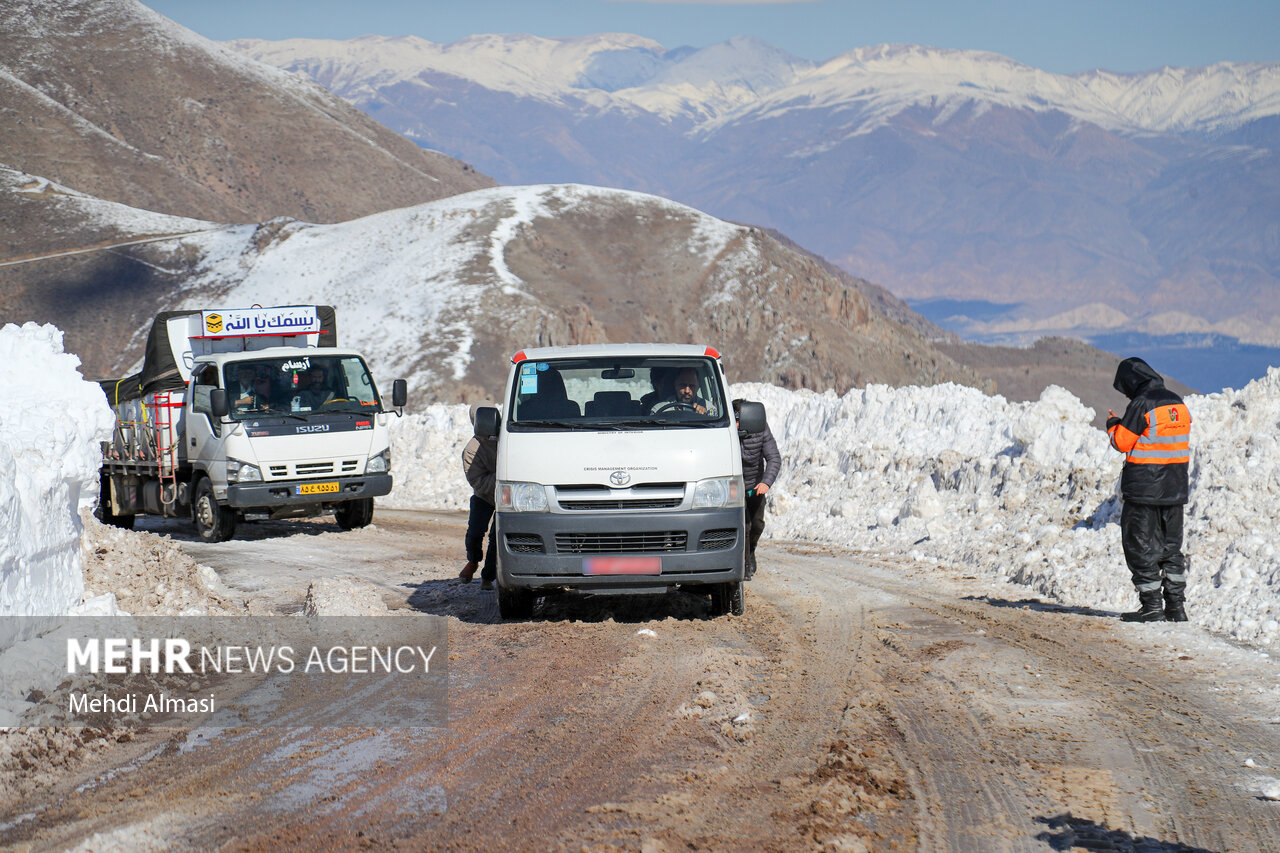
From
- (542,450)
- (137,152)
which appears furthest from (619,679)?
(137,152)

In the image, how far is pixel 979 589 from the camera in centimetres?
1170

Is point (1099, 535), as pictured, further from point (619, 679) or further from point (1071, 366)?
point (1071, 366)

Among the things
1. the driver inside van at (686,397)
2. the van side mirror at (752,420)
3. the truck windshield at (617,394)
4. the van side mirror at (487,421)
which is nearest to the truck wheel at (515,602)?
the van side mirror at (487,421)

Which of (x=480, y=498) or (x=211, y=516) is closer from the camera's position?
(x=480, y=498)

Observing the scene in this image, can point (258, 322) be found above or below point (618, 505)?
above

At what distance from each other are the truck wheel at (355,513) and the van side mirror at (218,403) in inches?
105

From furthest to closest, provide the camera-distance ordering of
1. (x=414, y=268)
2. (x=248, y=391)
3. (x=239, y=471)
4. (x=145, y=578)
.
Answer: (x=414, y=268) < (x=248, y=391) < (x=239, y=471) < (x=145, y=578)

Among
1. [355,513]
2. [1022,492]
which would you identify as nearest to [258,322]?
[355,513]

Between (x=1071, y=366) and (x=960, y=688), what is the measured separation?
200 metres

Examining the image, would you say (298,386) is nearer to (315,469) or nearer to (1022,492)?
(315,469)

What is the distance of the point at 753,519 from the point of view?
1077 cm

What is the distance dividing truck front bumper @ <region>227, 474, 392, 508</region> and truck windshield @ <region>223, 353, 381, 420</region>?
92 cm

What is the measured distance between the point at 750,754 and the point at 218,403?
419 inches

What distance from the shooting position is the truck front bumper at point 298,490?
15102 mm
